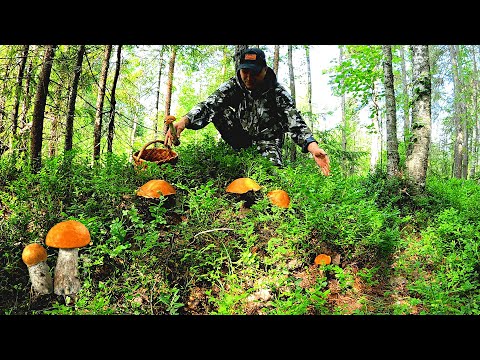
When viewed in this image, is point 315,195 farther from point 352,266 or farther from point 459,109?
point 459,109

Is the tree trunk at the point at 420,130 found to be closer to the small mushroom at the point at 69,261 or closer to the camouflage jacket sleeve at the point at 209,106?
the camouflage jacket sleeve at the point at 209,106

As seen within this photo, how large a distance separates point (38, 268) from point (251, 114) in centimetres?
275

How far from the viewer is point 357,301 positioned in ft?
7.43

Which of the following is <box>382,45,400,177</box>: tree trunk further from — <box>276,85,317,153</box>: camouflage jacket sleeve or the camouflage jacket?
<box>276,85,317,153</box>: camouflage jacket sleeve

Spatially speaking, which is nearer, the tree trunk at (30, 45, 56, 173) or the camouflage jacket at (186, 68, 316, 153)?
the tree trunk at (30, 45, 56, 173)

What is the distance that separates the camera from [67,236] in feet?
6.53

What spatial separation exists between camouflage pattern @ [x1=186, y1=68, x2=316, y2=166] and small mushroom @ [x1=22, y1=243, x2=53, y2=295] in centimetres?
194

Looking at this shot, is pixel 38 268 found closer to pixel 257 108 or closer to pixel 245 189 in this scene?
pixel 245 189

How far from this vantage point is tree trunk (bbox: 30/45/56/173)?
3.06 m

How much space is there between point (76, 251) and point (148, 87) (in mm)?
13177

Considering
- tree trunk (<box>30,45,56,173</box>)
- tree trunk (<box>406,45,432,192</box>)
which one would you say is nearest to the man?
tree trunk (<box>30,45,56,173</box>)

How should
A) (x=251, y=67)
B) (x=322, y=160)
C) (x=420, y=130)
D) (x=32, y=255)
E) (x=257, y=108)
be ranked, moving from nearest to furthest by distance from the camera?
(x=32, y=255), (x=322, y=160), (x=251, y=67), (x=257, y=108), (x=420, y=130)

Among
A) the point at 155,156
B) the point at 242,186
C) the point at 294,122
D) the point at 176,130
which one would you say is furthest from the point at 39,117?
the point at 294,122

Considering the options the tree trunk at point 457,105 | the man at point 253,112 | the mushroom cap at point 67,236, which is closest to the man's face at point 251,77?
the man at point 253,112
